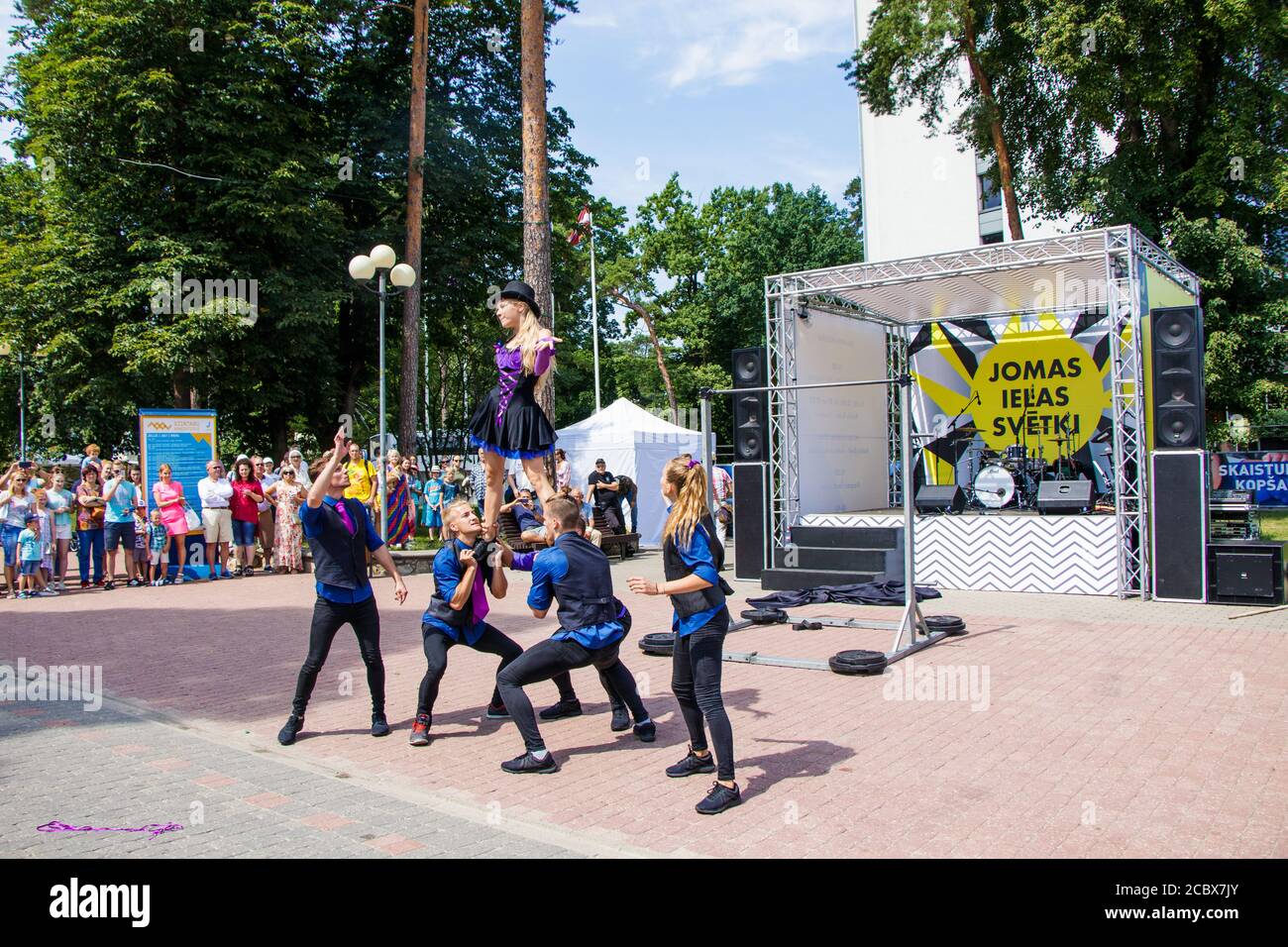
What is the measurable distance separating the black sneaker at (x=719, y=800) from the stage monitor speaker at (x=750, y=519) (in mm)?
9564

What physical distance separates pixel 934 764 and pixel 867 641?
13.2 feet

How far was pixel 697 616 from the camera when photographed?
4.66m

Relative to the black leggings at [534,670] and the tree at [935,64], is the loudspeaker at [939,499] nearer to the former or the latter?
the tree at [935,64]

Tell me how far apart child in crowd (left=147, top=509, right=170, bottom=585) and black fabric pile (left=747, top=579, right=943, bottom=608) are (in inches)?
369

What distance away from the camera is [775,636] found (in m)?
9.61

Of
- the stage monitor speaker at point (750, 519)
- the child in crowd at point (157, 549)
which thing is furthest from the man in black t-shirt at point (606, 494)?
the child in crowd at point (157, 549)

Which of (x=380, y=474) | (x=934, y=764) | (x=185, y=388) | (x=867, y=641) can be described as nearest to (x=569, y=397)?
(x=185, y=388)

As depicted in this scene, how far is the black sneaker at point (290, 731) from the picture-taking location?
19.2 feet

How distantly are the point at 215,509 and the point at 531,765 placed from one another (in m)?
11.9

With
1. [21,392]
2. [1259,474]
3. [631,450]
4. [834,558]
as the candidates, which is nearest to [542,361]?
[834,558]

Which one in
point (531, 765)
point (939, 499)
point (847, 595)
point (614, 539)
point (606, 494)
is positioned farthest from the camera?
point (614, 539)

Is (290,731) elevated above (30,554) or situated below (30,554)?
below

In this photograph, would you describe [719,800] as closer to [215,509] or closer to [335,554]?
[335,554]

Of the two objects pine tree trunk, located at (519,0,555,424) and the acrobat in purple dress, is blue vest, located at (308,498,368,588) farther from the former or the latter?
pine tree trunk, located at (519,0,555,424)
